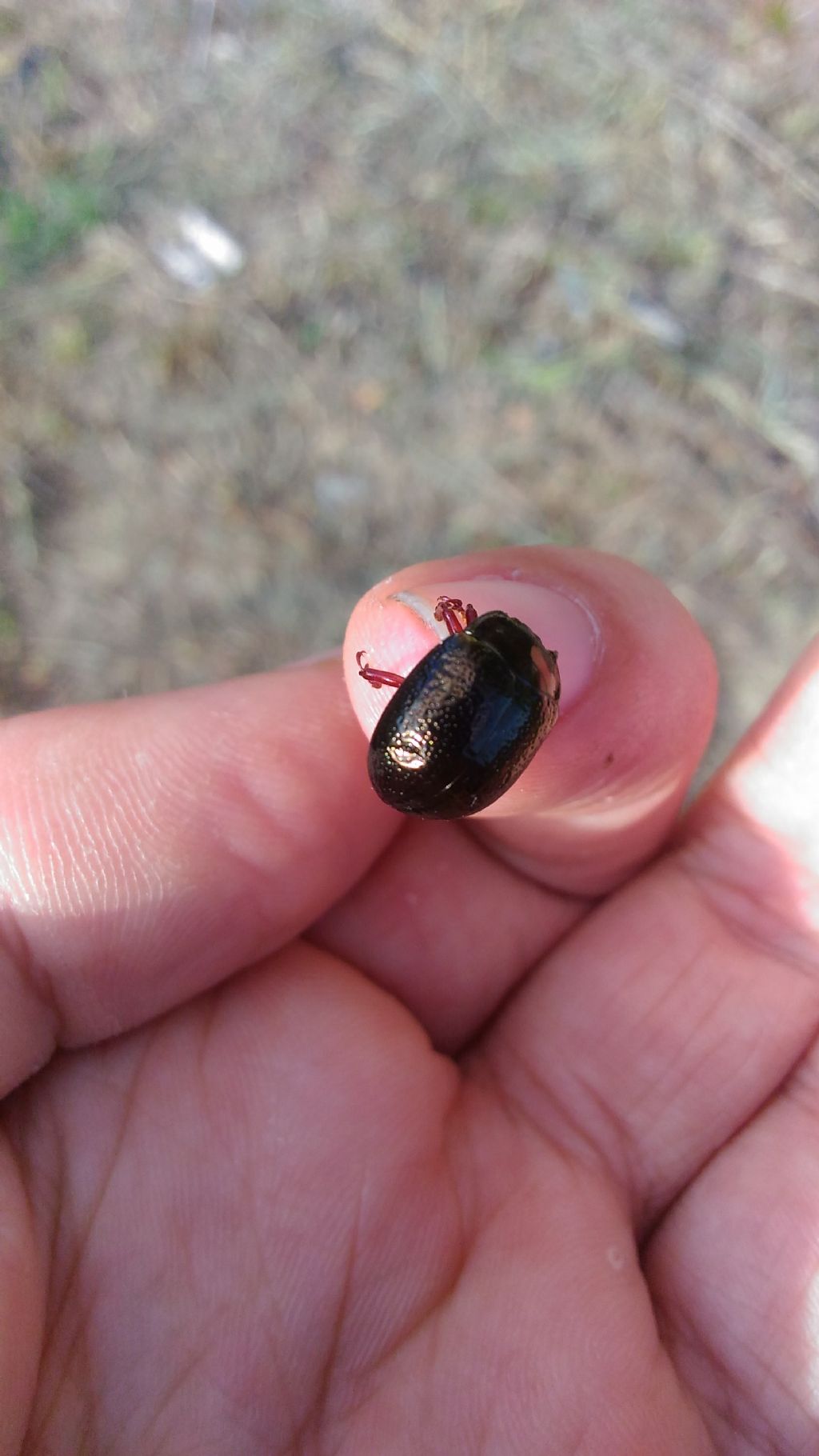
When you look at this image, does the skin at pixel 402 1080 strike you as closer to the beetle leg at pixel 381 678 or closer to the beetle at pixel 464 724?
the beetle leg at pixel 381 678

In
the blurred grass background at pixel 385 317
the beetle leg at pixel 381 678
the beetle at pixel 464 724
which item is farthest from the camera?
the blurred grass background at pixel 385 317

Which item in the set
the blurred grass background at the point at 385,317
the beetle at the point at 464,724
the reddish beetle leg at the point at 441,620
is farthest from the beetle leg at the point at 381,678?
the blurred grass background at the point at 385,317

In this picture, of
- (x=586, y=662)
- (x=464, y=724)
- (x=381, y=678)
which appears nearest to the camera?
(x=464, y=724)

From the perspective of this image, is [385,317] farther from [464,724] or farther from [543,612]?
[464,724]

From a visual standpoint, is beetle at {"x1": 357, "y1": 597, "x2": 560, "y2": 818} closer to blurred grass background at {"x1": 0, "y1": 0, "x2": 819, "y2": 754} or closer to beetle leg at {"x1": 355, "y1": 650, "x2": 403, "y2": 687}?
beetle leg at {"x1": 355, "y1": 650, "x2": 403, "y2": 687}

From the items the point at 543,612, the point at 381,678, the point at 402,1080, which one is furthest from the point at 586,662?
the point at 402,1080

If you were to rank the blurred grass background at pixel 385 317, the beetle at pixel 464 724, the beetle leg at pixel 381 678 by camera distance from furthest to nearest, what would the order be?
the blurred grass background at pixel 385 317 → the beetle leg at pixel 381 678 → the beetle at pixel 464 724
